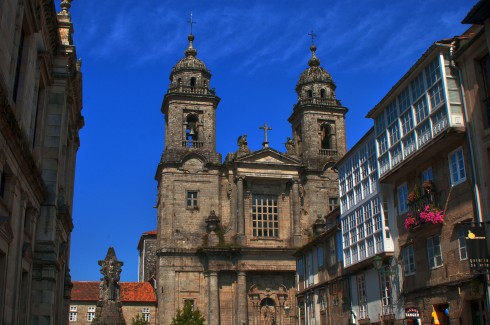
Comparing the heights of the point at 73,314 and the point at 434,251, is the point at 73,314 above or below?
below

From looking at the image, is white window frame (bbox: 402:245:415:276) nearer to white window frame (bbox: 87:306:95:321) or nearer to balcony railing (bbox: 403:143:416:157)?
balcony railing (bbox: 403:143:416:157)

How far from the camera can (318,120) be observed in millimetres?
51719

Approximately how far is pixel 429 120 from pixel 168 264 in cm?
2801

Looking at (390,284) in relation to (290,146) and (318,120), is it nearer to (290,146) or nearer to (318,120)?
(290,146)

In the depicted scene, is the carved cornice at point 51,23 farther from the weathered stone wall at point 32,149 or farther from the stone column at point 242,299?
the stone column at point 242,299

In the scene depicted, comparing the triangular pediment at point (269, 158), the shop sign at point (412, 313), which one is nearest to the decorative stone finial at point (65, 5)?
the shop sign at point (412, 313)

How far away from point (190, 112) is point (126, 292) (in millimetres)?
15119

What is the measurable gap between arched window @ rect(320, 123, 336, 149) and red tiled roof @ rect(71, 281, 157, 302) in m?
19.1

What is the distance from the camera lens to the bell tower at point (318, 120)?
50.8m

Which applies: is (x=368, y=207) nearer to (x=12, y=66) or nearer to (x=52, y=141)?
(x=52, y=141)

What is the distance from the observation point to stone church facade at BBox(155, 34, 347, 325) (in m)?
44.5

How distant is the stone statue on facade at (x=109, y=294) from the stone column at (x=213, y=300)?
1863 cm

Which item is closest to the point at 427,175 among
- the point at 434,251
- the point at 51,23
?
the point at 434,251

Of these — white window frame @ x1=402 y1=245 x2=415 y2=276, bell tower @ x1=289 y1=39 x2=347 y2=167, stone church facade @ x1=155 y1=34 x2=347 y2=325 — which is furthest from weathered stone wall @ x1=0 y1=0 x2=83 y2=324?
bell tower @ x1=289 y1=39 x2=347 y2=167
